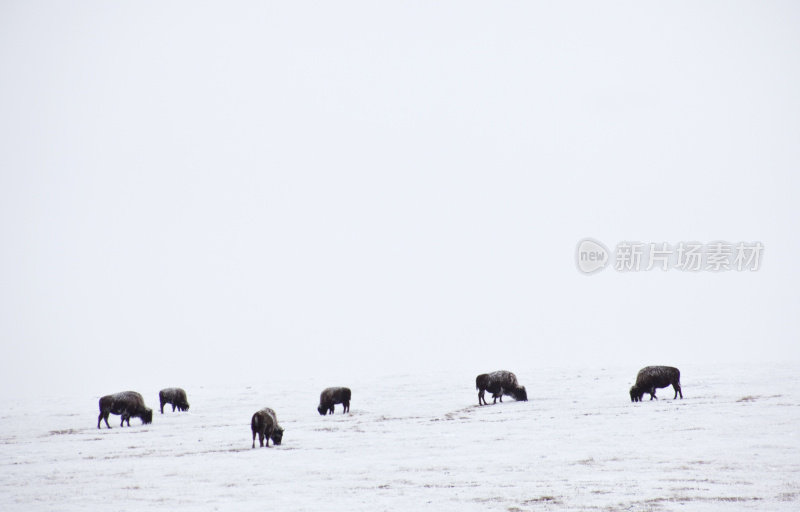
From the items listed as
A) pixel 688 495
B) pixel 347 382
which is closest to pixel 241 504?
pixel 688 495

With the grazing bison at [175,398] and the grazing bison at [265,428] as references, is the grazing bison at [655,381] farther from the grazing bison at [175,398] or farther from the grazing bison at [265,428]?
the grazing bison at [175,398]

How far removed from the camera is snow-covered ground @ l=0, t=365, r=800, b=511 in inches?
699

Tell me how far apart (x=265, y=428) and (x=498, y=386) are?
1441cm

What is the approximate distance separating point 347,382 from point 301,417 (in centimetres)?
1723

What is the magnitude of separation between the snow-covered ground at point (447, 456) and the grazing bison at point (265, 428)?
54cm

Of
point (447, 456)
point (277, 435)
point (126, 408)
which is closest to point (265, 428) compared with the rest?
point (277, 435)

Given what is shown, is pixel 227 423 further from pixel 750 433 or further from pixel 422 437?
pixel 750 433

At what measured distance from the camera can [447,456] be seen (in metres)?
23.6

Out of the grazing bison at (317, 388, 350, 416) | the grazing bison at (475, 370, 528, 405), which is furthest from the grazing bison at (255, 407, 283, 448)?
the grazing bison at (475, 370, 528, 405)

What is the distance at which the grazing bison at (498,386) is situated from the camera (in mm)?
37719

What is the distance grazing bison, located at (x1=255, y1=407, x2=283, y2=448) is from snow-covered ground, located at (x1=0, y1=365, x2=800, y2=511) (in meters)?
0.54

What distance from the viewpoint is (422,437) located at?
1089 inches

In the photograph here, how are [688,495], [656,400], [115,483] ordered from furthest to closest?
[656,400] → [115,483] → [688,495]

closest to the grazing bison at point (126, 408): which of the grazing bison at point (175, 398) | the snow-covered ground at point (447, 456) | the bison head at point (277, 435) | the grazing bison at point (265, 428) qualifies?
the snow-covered ground at point (447, 456)
